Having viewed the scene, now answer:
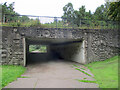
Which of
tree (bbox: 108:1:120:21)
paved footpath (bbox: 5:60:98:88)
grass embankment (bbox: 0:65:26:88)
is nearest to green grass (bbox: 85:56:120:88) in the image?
paved footpath (bbox: 5:60:98:88)

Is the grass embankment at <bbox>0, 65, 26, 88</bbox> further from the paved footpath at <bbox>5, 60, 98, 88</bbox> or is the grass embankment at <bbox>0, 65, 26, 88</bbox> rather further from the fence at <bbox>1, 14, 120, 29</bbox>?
the fence at <bbox>1, 14, 120, 29</bbox>

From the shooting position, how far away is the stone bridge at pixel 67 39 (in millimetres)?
9320

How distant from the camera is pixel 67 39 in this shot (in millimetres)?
10977

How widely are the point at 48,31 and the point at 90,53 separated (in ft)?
15.6

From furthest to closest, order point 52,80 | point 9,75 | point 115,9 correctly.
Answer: point 115,9, point 9,75, point 52,80

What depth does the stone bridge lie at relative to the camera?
30.6 ft

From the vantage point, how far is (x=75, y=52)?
A: 13031 mm

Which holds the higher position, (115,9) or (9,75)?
(115,9)

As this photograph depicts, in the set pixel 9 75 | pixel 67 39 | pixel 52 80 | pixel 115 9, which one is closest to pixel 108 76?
pixel 52 80

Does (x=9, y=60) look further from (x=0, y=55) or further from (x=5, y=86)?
(x=5, y=86)

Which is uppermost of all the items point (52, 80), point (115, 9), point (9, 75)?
point (115, 9)

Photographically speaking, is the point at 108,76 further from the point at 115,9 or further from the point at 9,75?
the point at 115,9

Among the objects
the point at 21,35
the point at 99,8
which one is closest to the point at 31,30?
the point at 21,35

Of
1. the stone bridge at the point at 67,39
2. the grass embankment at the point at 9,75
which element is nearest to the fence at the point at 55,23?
the stone bridge at the point at 67,39
